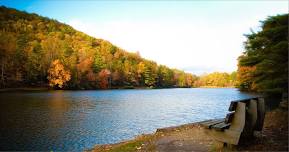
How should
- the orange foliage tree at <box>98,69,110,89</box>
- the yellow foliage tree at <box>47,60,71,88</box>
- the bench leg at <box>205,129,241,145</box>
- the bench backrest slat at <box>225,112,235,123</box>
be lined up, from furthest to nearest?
the orange foliage tree at <box>98,69,110,89</box>
the yellow foliage tree at <box>47,60,71,88</box>
the bench backrest slat at <box>225,112,235,123</box>
the bench leg at <box>205,129,241,145</box>

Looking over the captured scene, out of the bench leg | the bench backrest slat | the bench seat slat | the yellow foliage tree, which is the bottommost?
the bench leg

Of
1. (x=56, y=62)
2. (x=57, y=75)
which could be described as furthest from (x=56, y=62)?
(x=57, y=75)

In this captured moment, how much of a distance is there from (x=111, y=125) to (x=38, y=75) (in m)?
79.9

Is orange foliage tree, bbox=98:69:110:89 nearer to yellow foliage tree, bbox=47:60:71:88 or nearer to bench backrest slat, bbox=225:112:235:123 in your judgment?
yellow foliage tree, bbox=47:60:71:88

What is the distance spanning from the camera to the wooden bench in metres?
8.46

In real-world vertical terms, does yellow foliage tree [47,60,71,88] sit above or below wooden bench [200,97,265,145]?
above

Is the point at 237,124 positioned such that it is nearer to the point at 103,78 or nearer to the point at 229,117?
the point at 229,117

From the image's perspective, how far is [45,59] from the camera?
329 feet

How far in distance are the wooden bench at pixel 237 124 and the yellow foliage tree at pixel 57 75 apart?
9463 centimetres

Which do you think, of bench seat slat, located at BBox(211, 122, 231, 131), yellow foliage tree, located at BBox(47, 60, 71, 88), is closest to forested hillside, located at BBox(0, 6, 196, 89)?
yellow foliage tree, located at BBox(47, 60, 71, 88)

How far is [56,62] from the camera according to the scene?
101m

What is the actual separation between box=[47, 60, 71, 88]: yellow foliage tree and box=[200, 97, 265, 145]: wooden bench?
94633mm

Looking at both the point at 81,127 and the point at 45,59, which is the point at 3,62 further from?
the point at 81,127

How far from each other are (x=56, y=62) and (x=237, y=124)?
9970 cm
